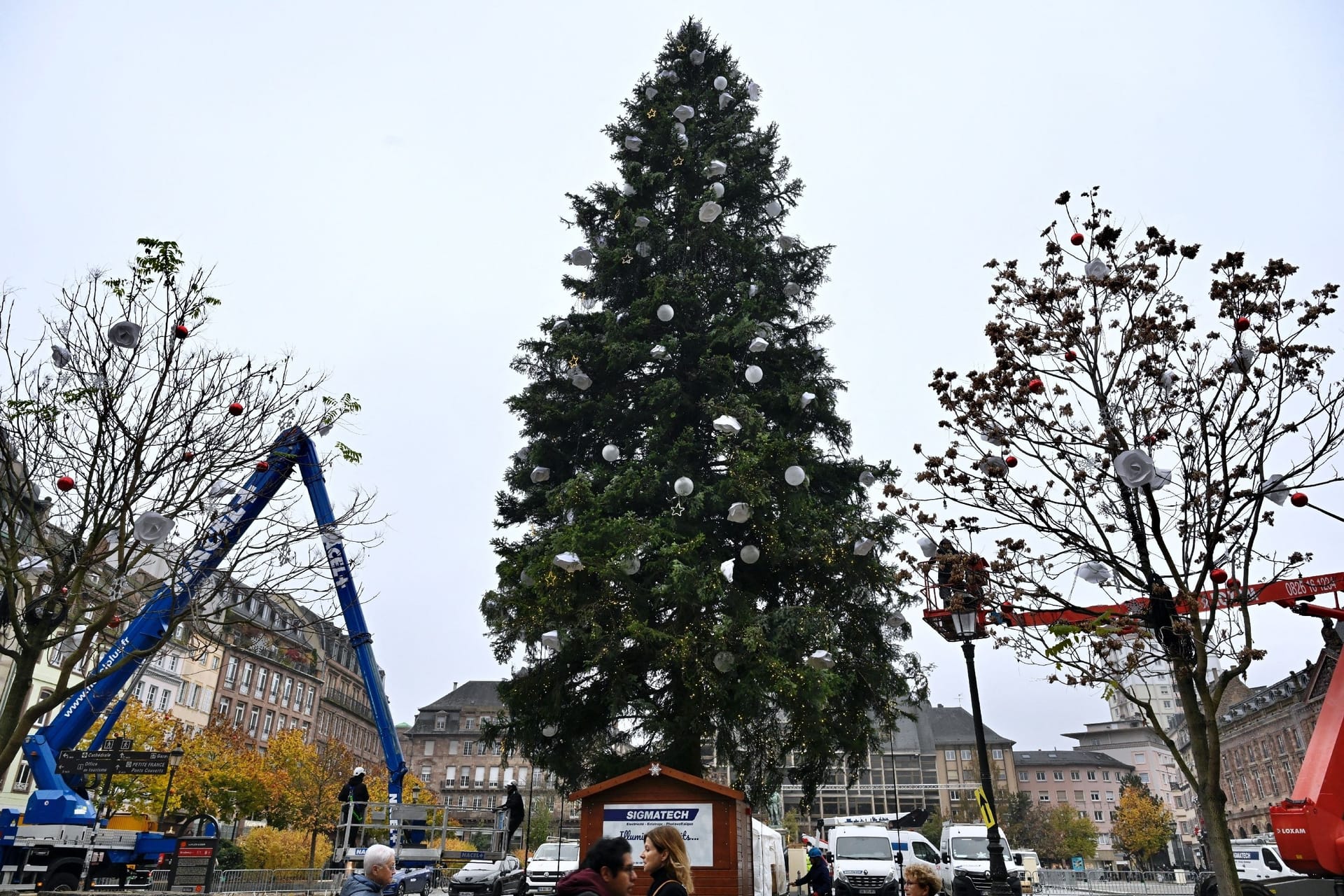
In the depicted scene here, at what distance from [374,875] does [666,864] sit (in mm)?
2091

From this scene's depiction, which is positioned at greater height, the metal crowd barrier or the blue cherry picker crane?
the blue cherry picker crane

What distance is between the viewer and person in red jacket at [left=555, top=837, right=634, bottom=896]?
445 cm

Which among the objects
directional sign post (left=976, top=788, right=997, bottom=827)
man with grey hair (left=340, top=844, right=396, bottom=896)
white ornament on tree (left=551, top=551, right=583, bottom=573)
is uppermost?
white ornament on tree (left=551, top=551, right=583, bottom=573)

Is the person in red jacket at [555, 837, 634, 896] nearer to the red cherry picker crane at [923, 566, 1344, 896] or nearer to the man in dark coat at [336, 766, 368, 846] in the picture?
the red cherry picker crane at [923, 566, 1344, 896]

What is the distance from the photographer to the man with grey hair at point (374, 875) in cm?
555

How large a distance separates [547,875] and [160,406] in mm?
21576

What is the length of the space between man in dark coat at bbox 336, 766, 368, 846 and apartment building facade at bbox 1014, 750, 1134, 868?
120 metres

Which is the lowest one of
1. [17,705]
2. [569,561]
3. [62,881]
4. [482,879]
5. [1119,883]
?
[1119,883]

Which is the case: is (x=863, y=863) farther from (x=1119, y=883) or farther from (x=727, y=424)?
(x=1119, y=883)

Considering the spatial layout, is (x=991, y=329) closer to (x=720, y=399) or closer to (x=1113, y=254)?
(x=1113, y=254)

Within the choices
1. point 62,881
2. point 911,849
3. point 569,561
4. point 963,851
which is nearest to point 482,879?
point 62,881

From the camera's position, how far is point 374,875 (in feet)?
18.9

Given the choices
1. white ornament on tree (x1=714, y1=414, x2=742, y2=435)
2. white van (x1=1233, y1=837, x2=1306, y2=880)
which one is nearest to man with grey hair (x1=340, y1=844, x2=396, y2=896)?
white ornament on tree (x1=714, y1=414, x2=742, y2=435)

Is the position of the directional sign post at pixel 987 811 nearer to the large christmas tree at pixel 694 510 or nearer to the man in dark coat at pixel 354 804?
the large christmas tree at pixel 694 510
